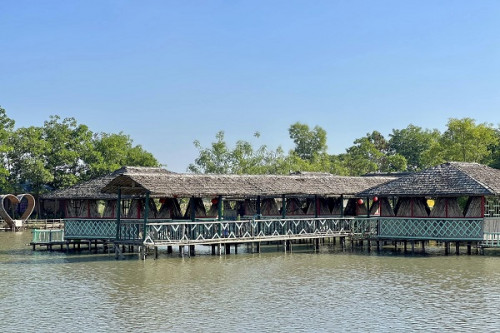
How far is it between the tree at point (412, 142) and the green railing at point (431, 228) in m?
57.5

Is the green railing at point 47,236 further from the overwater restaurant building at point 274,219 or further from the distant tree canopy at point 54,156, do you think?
the distant tree canopy at point 54,156

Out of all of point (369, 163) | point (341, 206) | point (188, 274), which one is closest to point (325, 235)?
point (341, 206)

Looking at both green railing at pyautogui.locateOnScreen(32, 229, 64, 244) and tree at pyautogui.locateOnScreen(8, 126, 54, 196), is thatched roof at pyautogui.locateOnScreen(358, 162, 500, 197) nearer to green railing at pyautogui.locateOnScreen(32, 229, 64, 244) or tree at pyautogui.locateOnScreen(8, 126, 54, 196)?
green railing at pyautogui.locateOnScreen(32, 229, 64, 244)

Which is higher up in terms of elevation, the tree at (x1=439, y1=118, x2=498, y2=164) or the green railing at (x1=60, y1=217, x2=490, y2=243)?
the tree at (x1=439, y1=118, x2=498, y2=164)

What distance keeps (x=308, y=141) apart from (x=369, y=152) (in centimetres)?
730

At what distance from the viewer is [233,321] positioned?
688 inches

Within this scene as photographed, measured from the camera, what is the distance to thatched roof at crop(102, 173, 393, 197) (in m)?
30.5

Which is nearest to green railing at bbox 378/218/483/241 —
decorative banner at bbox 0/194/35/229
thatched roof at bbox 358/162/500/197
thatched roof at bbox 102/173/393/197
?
thatched roof at bbox 358/162/500/197

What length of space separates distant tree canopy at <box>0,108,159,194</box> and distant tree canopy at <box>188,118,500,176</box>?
23.6ft

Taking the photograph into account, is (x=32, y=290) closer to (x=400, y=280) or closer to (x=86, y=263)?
(x=86, y=263)

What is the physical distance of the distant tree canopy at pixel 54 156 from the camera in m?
60.6

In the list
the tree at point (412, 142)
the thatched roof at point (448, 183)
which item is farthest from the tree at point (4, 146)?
the tree at point (412, 142)

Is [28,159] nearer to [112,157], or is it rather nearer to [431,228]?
[112,157]

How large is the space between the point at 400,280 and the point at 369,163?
5725 cm
